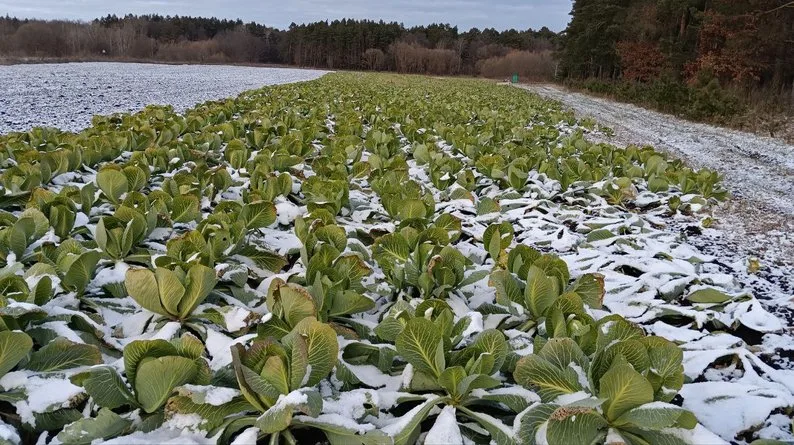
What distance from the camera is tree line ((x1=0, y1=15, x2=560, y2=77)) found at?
2532 inches

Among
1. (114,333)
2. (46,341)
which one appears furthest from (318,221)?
(46,341)

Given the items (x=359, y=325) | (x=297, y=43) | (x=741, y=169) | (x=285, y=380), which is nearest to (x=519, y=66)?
(x=297, y=43)

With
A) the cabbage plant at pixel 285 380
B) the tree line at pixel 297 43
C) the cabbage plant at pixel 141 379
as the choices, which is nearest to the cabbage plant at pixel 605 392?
the cabbage plant at pixel 285 380

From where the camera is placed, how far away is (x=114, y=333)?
1951mm

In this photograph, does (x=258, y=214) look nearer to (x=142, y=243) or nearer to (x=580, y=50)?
(x=142, y=243)

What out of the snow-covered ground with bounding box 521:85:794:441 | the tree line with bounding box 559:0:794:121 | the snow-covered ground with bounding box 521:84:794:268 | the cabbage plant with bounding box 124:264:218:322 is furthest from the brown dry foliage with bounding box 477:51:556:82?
the cabbage plant with bounding box 124:264:218:322

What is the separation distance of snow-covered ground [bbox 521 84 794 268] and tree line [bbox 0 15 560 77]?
4788cm

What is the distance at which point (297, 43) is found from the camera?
80938 mm

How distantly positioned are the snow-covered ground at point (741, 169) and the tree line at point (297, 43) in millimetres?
47878

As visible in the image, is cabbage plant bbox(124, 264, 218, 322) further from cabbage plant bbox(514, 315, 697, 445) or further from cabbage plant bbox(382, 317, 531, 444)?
cabbage plant bbox(514, 315, 697, 445)

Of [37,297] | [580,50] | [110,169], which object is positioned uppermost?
[580,50]

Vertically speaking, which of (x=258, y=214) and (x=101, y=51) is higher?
(x=101, y=51)

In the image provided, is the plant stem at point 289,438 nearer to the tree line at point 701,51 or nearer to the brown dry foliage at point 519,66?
the tree line at point 701,51

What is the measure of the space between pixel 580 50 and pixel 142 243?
39.2 meters
